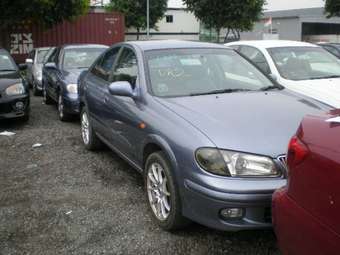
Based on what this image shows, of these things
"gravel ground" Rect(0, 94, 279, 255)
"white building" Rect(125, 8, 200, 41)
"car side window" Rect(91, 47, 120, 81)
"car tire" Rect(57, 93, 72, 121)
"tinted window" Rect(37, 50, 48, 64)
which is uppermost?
"white building" Rect(125, 8, 200, 41)

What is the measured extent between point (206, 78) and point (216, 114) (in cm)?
94

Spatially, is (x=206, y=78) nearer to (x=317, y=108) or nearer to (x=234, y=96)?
(x=234, y=96)

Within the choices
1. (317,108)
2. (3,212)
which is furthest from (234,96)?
(3,212)

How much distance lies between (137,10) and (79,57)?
36.4 m

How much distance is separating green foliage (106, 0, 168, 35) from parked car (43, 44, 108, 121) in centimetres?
3443

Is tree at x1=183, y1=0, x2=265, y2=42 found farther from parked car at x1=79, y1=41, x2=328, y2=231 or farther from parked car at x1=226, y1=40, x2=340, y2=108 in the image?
parked car at x1=79, y1=41, x2=328, y2=231

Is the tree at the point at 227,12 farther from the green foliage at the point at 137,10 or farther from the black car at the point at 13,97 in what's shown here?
the black car at the point at 13,97

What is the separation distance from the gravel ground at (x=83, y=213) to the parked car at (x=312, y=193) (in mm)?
1113

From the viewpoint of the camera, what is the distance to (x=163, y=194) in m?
3.82

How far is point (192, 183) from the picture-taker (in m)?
3.31

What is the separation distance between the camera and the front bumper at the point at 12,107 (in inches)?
299

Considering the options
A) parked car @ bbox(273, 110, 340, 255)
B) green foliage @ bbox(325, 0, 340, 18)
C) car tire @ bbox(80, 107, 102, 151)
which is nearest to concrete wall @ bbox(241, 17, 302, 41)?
green foliage @ bbox(325, 0, 340, 18)

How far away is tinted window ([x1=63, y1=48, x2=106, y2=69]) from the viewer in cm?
923

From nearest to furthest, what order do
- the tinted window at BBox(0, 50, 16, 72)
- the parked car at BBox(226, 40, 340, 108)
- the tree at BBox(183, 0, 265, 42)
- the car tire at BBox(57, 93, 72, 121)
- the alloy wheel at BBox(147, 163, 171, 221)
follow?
the alloy wheel at BBox(147, 163, 171, 221)
the parked car at BBox(226, 40, 340, 108)
the car tire at BBox(57, 93, 72, 121)
the tinted window at BBox(0, 50, 16, 72)
the tree at BBox(183, 0, 265, 42)
